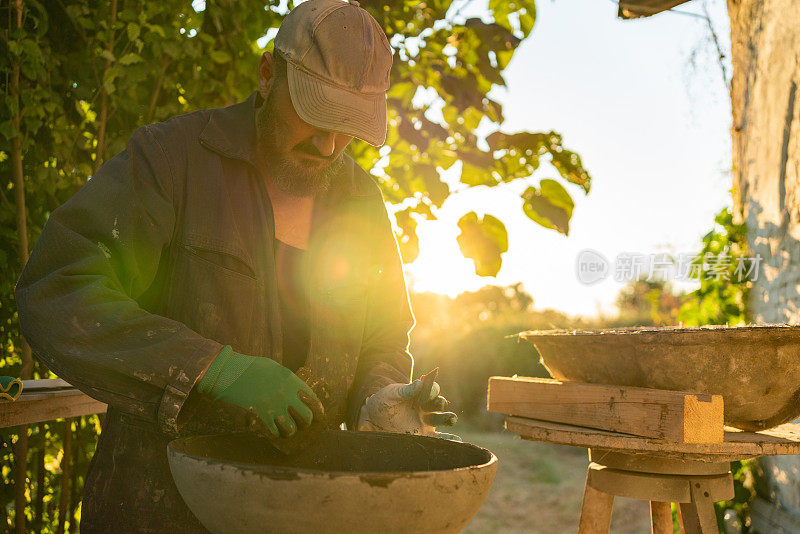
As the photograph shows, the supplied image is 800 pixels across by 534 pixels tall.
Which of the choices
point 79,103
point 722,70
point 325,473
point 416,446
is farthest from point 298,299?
point 722,70

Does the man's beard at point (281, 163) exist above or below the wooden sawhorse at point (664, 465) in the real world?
above

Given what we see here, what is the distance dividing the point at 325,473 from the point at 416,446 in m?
0.52

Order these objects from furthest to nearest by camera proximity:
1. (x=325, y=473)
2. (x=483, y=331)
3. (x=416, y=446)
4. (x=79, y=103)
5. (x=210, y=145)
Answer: (x=483, y=331)
(x=79, y=103)
(x=210, y=145)
(x=416, y=446)
(x=325, y=473)

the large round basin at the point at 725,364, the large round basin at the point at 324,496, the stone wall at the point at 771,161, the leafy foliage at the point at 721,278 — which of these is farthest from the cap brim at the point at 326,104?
the leafy foliage at the point at 721,278

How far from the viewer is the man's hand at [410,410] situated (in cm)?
156

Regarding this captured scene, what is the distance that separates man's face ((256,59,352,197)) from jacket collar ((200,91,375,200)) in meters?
0.04


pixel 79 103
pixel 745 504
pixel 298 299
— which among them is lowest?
pixel 745 504

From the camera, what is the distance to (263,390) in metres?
1.25

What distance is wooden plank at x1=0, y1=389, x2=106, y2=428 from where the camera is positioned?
184cm

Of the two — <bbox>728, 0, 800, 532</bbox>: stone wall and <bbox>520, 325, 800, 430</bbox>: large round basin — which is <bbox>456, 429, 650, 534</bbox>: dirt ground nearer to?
<bbox>728, 0, 800, 532</bbox>: stone wall

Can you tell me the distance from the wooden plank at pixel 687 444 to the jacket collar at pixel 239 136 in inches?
40.9

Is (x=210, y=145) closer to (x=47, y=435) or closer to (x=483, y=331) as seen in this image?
(x=47, y=435)

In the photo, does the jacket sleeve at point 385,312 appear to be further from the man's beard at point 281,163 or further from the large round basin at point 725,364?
the large round basin at point 725,364

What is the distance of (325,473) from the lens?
38.1 inches
